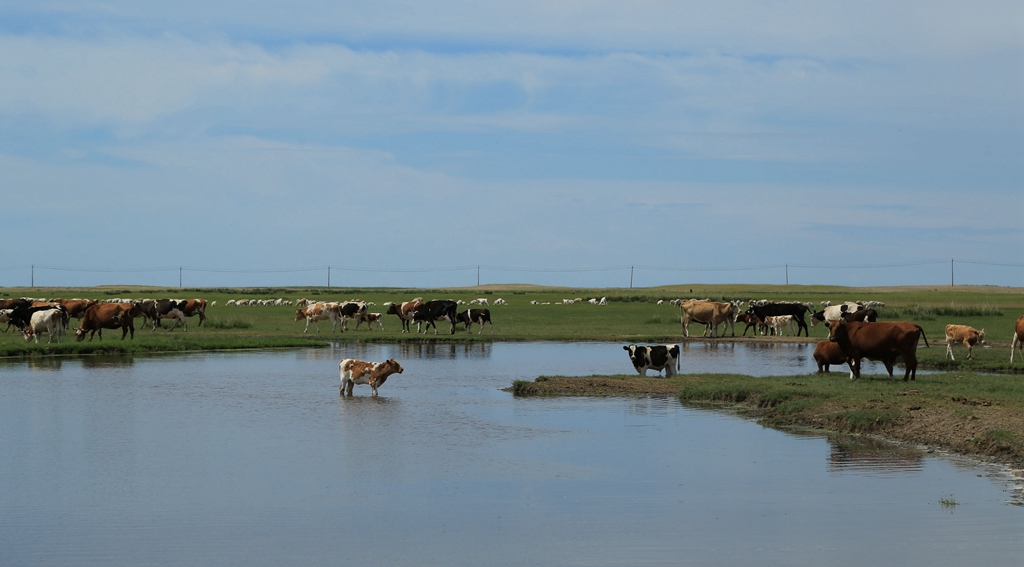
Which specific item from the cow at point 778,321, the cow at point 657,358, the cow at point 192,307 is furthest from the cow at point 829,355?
the cow at point 192,307

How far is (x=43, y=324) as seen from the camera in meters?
32.8

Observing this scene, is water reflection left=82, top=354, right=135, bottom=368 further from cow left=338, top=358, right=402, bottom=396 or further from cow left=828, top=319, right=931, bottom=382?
cow left=828, top=319, right=931, bottom=382

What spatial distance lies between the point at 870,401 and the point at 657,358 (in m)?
6.46

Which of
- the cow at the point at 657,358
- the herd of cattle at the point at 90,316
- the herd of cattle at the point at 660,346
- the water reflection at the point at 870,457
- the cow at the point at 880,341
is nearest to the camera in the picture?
the water reflection at the point at 870,457

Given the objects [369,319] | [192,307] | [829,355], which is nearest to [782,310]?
[369,319]

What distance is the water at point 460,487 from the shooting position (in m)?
8.77

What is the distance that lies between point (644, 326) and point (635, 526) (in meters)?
36.5

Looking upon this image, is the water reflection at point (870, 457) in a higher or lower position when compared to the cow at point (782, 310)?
lower

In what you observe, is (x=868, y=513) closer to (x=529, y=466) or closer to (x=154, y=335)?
(x=529, y=466)

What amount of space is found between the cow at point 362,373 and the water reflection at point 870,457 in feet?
29.6

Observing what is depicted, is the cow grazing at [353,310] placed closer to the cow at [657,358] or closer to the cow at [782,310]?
the cow at [782,310]

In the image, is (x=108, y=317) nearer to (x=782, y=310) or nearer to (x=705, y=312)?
(x=705, y=312)

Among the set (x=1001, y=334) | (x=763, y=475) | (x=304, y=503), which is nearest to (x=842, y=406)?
(x=763, y=475)

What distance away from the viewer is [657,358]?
22297mm
